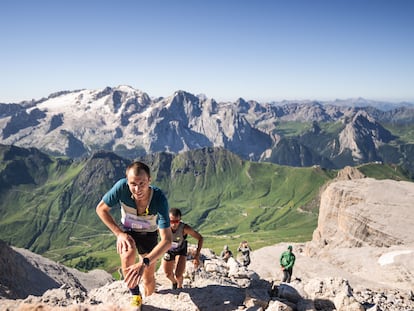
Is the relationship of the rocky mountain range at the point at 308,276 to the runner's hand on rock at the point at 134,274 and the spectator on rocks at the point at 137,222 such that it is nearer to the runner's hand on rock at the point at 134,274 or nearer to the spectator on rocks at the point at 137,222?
the runner's hand on rock at the point at 134,274

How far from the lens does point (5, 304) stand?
9.73 m

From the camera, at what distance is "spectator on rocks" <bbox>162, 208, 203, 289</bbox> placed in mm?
14398

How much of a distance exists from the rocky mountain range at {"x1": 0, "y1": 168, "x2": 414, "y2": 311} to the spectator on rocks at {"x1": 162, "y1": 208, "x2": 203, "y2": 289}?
2.23 feet

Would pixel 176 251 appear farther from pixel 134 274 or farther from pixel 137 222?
pixel 134 274

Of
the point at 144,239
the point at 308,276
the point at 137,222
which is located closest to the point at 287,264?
the point at 144,239

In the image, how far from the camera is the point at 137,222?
10.9m

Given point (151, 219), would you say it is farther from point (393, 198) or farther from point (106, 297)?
point (393, 198)

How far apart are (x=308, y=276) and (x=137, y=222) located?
1392 inches

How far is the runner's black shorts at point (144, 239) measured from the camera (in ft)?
36.8

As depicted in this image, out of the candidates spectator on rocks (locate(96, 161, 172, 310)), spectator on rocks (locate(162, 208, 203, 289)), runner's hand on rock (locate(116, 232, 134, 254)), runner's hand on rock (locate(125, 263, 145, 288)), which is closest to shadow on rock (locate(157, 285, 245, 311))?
spectator on rocks (locate(162, 208, 203, 289))

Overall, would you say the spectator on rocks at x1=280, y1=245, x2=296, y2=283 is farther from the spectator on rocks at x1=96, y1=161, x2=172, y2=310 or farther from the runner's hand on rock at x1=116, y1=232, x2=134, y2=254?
the runner's hand on rock at x1=116, y1=232, x2=134, y2=254

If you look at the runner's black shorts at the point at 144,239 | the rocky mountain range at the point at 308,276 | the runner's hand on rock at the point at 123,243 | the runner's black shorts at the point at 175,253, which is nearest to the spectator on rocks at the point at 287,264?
the rocky mountain range at the point at 308,276

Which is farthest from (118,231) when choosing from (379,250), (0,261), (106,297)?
(379,250)

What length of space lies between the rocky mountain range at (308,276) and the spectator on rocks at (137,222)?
1028mm
